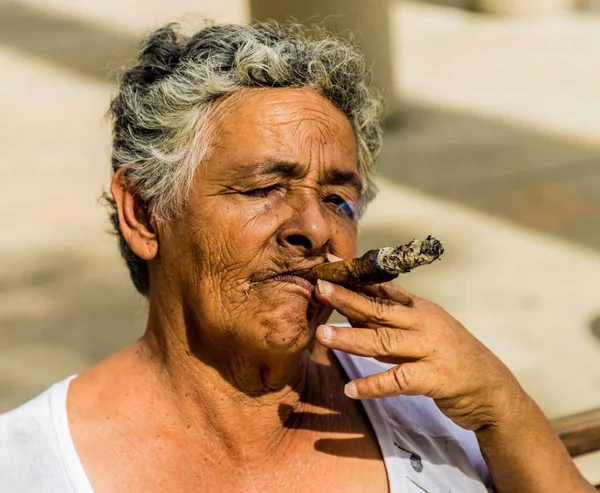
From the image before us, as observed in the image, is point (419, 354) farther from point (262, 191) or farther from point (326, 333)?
point (262, 191)

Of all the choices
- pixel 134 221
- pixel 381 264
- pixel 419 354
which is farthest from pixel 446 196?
pixel 381 264

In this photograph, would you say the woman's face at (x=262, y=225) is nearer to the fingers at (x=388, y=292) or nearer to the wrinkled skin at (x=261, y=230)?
the wrinkled skin at (x=261, y=230)

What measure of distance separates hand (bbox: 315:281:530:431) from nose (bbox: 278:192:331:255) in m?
0.16

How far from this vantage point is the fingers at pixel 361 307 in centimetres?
235

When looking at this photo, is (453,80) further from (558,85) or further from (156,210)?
(156,210)

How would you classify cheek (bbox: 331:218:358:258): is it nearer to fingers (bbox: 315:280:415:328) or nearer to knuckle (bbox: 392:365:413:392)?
fingers (bbox: 315:280:415:328)

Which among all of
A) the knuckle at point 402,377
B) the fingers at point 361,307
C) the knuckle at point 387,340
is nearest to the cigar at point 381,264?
the fingers at point 361,307

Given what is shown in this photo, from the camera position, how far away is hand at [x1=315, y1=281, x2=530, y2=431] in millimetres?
2369

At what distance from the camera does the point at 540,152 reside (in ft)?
31.7

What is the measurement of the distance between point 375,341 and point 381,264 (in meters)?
0.25

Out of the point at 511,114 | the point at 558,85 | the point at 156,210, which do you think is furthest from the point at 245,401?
the point at 558,85

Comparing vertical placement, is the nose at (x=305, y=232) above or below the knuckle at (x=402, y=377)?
above

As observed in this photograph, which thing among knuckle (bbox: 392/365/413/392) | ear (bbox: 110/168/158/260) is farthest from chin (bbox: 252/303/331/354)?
ear (bbox: 110/168/158/260)

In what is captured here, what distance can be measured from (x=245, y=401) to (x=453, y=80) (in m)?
9.47
